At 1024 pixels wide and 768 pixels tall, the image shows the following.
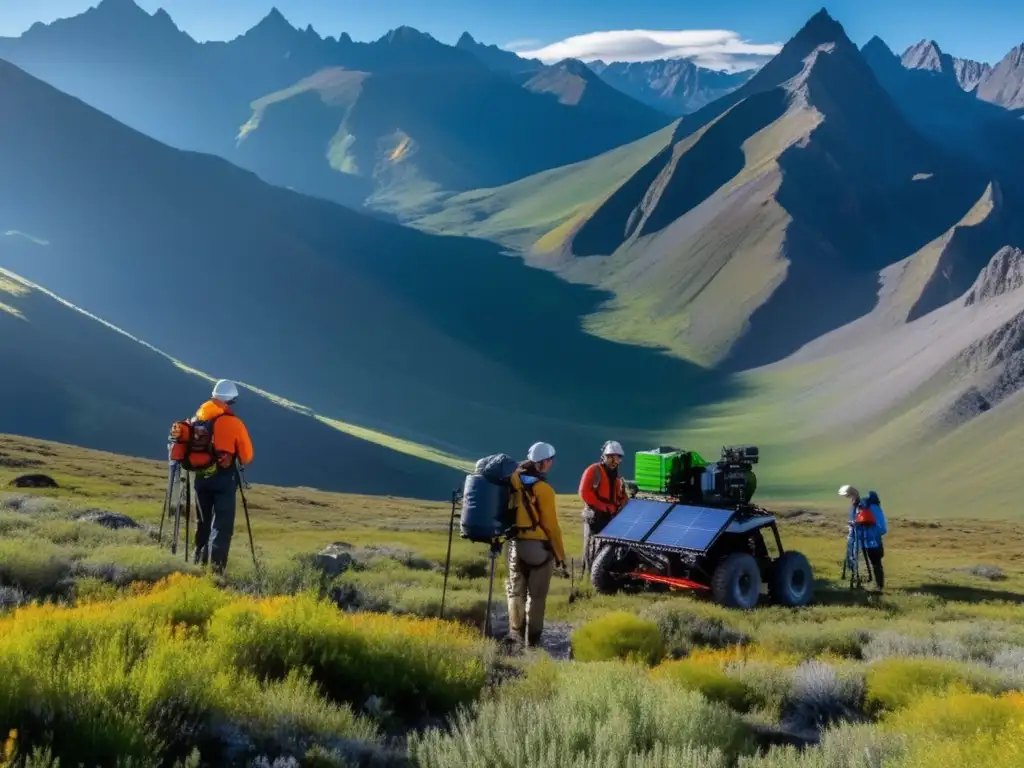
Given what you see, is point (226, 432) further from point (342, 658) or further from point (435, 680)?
point (435, 680)

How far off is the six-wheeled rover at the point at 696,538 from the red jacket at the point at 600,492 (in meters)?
0.26

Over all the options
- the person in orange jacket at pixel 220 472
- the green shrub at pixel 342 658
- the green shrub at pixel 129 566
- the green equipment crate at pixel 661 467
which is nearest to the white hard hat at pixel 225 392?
the person in orange jacket at pixel 220 472

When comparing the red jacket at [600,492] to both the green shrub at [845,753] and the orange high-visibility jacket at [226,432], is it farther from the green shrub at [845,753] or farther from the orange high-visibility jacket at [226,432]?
the green shrub at [845,753]

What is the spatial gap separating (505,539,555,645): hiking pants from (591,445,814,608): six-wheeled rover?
5.48 metres

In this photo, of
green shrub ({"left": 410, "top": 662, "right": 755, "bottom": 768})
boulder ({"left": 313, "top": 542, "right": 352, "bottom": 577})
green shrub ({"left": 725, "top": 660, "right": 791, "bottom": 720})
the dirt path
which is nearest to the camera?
green shrub ({"left": 410, "top": 662, "right": 755, "bottom": 768})

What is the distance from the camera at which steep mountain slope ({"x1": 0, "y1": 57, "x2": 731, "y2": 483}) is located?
460ft

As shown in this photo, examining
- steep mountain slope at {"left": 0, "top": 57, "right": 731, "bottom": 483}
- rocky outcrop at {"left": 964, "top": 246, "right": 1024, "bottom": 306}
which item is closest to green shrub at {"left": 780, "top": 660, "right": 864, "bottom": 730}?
steep mountain slope at {"left": 0, "top": 57, "right": 731, "bottom": 483}

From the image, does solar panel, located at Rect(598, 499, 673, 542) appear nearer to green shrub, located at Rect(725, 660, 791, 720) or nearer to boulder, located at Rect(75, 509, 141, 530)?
green shrub, located at Rect(725, 660, 791, 720)

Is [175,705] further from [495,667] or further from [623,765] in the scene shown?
[495,667]

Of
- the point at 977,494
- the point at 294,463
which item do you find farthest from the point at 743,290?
the point at 294,463

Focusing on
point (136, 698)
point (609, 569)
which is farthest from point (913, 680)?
point (609, 569)

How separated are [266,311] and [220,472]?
5929 inches

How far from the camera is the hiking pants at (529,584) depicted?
11914mm

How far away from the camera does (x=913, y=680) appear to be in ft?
30.1
